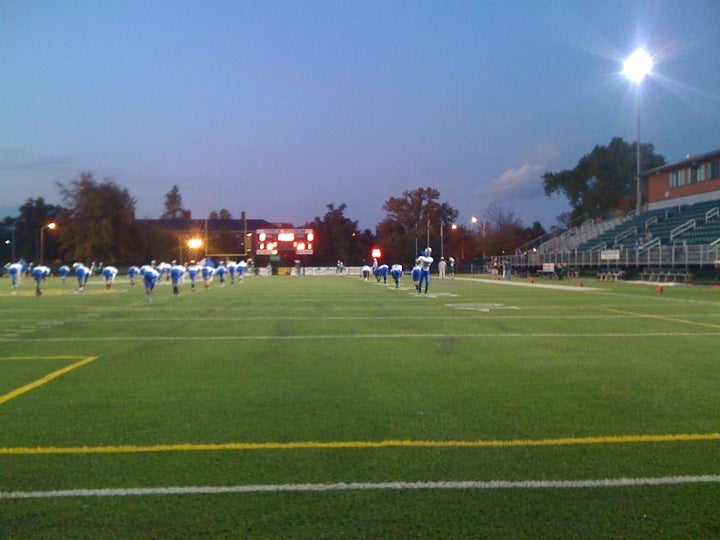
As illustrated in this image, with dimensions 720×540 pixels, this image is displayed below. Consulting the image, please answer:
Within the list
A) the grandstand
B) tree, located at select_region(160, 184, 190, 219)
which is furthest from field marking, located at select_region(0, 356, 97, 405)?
tree, located at select_region(160, 184, 190, 219)

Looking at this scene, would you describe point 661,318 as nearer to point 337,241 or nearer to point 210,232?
point 337,241

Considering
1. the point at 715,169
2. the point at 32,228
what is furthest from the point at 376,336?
the point at 32,228

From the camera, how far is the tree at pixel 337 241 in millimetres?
96250

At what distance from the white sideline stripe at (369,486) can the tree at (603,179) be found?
83019 millimetres

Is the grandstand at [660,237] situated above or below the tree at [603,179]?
below

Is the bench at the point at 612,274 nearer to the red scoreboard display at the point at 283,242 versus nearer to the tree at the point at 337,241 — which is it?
the red scoreboard display at the point at 283,242

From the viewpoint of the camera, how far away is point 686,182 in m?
52.5

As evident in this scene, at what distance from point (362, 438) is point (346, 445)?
238 millimetres

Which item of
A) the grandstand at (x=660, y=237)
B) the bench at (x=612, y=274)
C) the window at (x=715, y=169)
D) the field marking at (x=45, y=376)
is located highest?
the window at (x=715, y=169)

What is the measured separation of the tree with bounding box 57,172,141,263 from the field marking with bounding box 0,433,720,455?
8474cm

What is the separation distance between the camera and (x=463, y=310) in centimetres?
1936

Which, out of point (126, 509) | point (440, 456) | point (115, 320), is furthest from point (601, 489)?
point (115, 320)

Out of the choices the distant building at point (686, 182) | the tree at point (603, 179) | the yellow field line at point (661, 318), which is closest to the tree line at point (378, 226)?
the tree at point (603, 179)

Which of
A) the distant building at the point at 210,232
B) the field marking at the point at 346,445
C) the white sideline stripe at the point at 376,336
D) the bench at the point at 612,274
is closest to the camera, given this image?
the field marking at the point at 346,445
